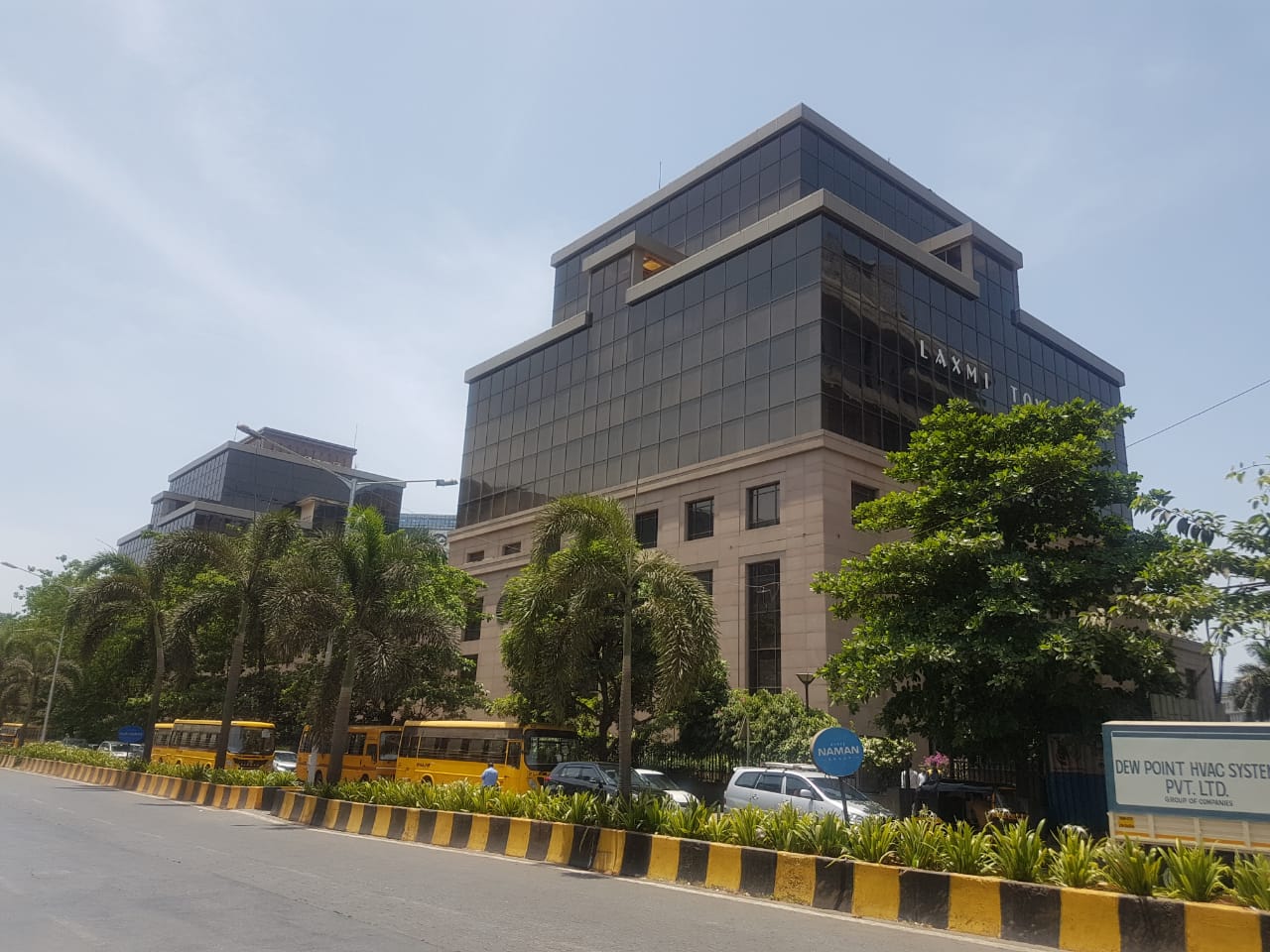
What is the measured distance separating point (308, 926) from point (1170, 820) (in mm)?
10921

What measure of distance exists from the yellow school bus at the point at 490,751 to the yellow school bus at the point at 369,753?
1446 millimetres

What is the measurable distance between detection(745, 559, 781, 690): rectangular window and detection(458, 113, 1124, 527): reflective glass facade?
5417mm

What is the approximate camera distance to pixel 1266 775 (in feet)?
36.6

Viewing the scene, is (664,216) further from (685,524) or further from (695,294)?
(685,524)

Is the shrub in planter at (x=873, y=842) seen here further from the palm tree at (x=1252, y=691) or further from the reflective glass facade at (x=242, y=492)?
the reflective glass facade at (x=242, y=492)

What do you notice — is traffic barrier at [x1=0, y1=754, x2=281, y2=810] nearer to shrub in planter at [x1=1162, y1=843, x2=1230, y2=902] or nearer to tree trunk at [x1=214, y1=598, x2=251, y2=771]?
tree trunk at [x1=214, y1=598, x2=251, y2=771]

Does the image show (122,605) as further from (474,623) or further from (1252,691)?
(1252,691)

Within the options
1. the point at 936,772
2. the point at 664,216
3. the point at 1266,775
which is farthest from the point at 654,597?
the point at 664,216

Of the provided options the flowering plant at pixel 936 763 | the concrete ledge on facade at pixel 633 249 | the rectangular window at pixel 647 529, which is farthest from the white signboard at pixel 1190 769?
the concrete ledge on facade at pixel 633 249

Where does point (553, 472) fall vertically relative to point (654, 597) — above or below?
above

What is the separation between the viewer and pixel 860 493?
35188mm

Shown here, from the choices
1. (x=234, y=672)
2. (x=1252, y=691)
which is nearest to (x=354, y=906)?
(x=234, y=672)

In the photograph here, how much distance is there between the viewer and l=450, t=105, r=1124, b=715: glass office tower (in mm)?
34625

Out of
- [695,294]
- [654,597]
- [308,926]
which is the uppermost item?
[695,294]
